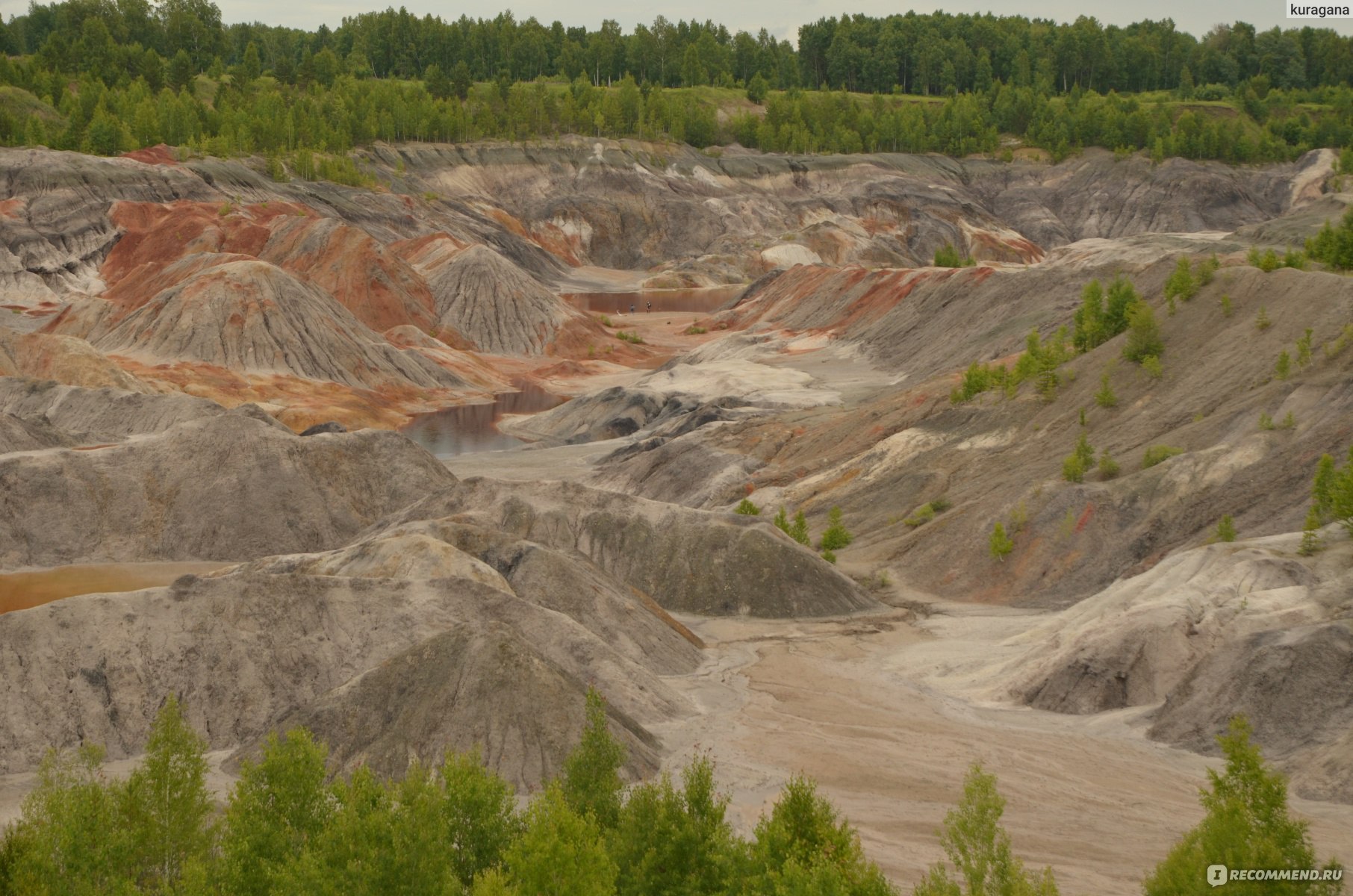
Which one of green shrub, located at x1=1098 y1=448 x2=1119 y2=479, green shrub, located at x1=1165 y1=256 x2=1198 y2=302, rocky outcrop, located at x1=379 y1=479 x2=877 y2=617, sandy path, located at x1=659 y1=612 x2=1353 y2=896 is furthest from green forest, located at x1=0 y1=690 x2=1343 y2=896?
green shrub, located at x1=1165 y1=256 x2=1198 y2=302

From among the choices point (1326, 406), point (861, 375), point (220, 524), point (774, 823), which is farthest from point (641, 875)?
point (861, 375)

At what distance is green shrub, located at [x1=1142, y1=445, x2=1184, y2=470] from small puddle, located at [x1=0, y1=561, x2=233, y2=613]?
2503 cm

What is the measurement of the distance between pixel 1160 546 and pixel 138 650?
23.3 m

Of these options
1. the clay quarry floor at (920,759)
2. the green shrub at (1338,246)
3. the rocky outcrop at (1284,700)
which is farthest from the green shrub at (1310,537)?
the green shrub at (1338,246)

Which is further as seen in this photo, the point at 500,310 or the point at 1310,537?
the point at 500,310

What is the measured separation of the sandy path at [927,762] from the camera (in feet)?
63.9

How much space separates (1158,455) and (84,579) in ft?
97.0

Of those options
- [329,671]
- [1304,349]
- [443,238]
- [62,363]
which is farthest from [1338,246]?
[443,238]

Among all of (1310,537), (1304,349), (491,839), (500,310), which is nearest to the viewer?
(491,839)

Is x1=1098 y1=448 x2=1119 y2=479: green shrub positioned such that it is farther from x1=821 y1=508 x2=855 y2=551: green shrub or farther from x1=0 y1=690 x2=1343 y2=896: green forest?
x1=0 y1=690 x2=1343 y2=896: green forest

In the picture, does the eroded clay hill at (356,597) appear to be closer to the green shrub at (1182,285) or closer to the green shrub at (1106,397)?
the green shrub at (1106,397)

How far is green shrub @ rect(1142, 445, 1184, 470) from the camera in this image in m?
38.0

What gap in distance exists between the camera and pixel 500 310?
95.2 m

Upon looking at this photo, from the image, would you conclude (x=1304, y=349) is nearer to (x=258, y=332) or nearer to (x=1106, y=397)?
(x=1106, y=397)
